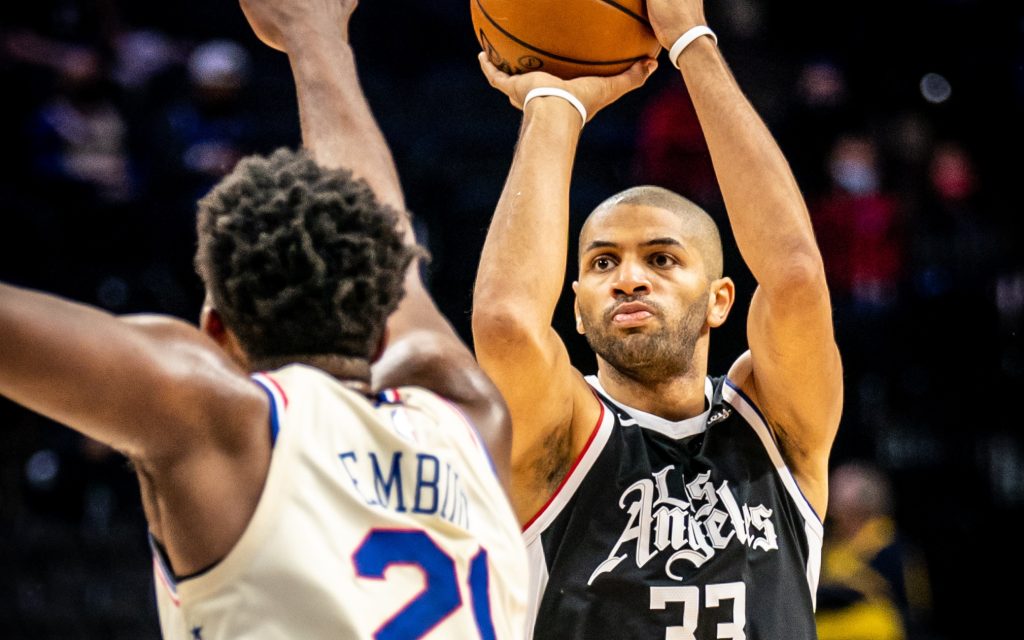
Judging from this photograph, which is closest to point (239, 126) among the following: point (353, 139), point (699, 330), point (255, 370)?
point (699, 330)

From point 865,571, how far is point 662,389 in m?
3.43

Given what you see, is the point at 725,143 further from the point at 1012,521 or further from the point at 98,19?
the point at 98,19

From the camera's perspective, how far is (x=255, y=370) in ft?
6.33

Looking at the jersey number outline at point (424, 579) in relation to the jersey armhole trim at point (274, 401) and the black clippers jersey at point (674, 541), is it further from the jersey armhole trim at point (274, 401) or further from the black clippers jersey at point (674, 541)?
the black clippers jersey at point (674, 541)

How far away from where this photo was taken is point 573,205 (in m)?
7.52

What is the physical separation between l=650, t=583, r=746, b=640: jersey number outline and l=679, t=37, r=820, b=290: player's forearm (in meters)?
0.79

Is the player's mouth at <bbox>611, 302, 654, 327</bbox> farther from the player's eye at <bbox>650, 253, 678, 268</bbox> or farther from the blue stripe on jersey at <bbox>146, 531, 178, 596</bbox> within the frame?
the blue stripe on jersey at <bbox>146, 531, 178, 596</bbox>


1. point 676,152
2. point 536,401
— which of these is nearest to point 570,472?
point 536,401

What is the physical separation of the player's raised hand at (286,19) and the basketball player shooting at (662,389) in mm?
712

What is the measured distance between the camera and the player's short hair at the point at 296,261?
1855mm

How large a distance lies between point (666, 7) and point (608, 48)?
0.19 meters

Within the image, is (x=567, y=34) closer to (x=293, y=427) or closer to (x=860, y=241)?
(x=293, y=427)

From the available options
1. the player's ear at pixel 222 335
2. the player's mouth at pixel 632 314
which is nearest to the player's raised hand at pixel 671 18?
the player's mouth at pixel 632 314

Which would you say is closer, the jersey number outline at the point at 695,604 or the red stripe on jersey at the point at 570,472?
the jersey number outline at the point at 695,604
